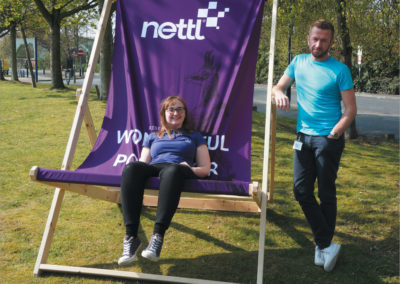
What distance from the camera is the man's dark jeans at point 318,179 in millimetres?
3029

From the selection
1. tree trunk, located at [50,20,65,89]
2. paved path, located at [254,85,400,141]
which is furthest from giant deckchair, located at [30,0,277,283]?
tree trunk, located at [50,20,65,89]

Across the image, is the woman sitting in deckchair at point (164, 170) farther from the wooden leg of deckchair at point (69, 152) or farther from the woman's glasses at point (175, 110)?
the wooden leg of deckchair at point (69, 152)

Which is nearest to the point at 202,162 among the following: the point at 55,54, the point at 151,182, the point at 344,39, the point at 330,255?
the point at 151,182

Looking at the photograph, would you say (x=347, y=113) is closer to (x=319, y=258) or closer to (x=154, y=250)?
(x=319, y=258)

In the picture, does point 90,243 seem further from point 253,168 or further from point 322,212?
point 253,168

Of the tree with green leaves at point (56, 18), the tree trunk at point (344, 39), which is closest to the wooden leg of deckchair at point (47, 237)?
the tree trunk at point (344, 39)

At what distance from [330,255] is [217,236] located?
95cm

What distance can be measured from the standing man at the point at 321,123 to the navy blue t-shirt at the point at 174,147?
2.26ft

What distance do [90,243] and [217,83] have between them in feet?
5.45

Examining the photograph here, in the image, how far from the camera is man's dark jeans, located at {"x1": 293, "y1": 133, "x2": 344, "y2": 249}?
3.03m

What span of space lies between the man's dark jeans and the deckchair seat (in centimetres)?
57

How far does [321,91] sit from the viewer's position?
3006mm

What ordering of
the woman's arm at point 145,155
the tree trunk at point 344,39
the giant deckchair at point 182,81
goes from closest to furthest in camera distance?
1. the woman's arm at point 145,155
2. the giant deckchair at point 182,81
3. the tree trunk at point 344,39

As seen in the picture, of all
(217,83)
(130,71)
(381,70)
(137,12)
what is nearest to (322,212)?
(217,83)
